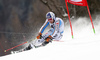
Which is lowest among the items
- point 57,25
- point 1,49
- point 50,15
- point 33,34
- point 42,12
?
point 1,49

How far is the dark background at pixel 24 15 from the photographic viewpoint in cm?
1022

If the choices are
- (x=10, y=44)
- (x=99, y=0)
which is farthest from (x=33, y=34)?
(x=99, y=0)

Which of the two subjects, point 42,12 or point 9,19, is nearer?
point 9,19

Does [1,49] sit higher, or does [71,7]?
[71,7]

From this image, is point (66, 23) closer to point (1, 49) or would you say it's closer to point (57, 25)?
point (1, 49)

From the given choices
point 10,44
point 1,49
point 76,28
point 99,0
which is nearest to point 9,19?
point 10,44

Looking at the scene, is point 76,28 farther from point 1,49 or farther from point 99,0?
point 1,49

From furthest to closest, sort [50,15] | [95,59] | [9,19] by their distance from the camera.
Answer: [9,19]
[50,15]
[95,59]

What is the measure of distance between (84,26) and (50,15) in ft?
23.0

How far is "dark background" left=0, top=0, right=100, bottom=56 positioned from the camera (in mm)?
10219

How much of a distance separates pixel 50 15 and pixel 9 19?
7.14 meters

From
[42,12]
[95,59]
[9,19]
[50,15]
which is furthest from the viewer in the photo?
[42,12]

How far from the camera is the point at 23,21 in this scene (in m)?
10.6

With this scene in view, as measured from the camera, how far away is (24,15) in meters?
10.5
